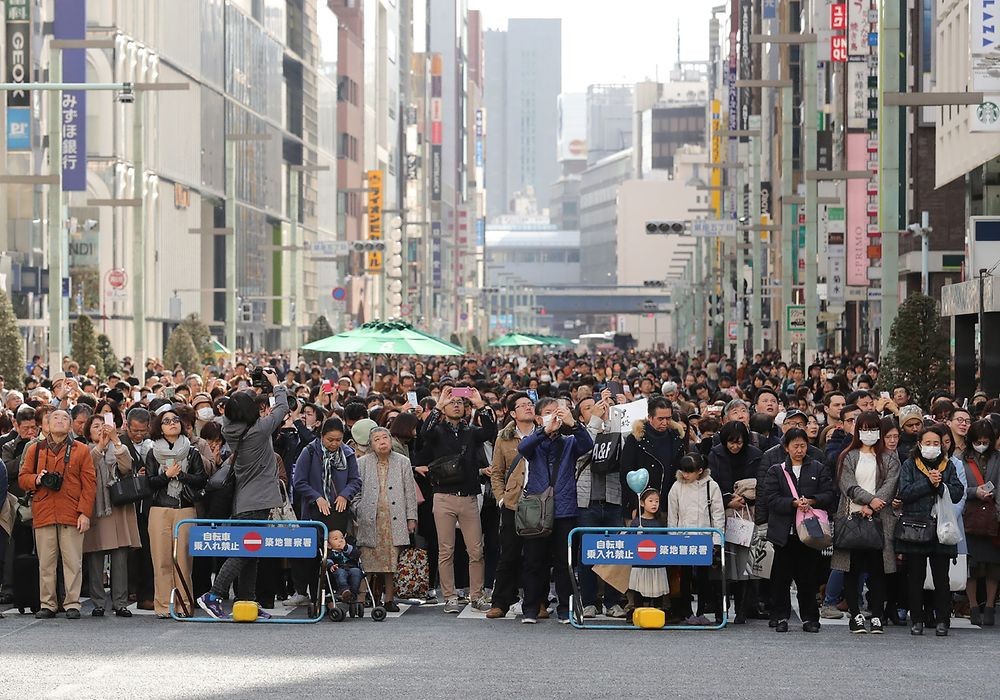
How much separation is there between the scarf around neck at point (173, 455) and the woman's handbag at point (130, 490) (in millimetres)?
156

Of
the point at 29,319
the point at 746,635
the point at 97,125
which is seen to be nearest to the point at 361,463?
the point at 746,635

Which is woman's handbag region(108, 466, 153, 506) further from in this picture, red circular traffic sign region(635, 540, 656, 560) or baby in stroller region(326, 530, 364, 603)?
red circular traffic sign region(635, 540, 656, 560)

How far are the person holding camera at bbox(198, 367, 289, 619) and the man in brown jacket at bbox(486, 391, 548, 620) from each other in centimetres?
163

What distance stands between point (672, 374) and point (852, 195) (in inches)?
589

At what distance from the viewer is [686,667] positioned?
12359mm

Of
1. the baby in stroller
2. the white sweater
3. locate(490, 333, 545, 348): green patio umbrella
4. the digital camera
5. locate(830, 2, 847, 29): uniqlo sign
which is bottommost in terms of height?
the baby in stroller

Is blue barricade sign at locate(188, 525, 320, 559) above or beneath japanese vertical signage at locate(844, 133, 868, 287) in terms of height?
beneath

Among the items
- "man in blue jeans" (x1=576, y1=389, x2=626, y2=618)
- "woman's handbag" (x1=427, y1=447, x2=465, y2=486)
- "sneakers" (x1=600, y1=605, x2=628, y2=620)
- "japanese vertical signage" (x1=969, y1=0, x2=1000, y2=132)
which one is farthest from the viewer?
"japanese vertical signage" (x1=969, y1=0, x2=1000, y2=132)

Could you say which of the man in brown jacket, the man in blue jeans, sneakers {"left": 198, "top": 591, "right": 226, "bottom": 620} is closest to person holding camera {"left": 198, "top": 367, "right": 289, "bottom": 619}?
sneakers {"left": 198, "top": 591, "right": 226, "bottom": 620}

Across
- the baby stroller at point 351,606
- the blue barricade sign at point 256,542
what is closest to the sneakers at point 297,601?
the baby stroller at point 351,606

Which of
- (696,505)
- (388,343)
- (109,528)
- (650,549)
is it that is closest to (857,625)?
(696,505)

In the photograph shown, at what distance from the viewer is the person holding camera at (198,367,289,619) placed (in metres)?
14.6

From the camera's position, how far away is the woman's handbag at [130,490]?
14.8 metres

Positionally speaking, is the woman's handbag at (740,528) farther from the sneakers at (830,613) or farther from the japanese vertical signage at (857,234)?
the japanese vertical signage at (857,234)
